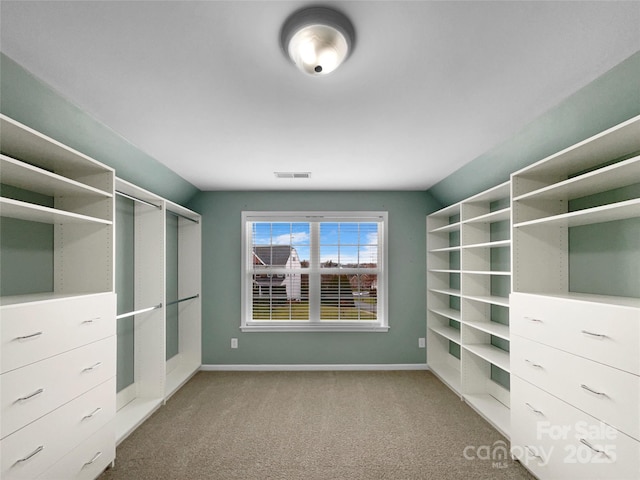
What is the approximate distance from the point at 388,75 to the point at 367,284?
3.34 metres

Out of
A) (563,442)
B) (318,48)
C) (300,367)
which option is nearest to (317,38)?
(318,48)

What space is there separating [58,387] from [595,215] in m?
3.15

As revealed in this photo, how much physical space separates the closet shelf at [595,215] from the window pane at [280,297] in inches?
114

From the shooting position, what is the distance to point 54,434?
6.14 ft

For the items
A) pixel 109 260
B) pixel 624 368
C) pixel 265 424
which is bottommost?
pixel 265 424

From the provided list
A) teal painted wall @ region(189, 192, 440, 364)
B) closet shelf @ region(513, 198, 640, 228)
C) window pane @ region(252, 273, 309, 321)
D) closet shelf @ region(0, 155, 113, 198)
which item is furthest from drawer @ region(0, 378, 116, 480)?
closet shelf @ region(513, 198, 640, 228)

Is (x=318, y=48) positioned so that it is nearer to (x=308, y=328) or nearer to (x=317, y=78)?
(x=317, y=78)

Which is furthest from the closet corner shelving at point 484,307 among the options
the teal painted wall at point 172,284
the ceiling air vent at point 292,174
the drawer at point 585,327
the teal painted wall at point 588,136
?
the teal painted wall at point 172,284

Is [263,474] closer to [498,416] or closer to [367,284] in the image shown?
[498,416]

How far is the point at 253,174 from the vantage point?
12.4 ft

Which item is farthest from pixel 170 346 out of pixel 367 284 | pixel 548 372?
pixel 548 372

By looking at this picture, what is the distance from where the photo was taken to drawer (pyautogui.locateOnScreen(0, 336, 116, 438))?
1.62 m

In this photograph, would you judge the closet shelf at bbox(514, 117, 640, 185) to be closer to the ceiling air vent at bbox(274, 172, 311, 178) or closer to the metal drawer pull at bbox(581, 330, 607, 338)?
the metal drawer pull at bbox(581, 330, 607, 338)

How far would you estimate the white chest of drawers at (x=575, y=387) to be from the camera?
162 centimetres
